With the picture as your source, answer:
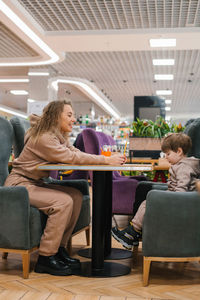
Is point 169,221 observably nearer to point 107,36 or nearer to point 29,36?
point 107,36

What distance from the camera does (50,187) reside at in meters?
2.63

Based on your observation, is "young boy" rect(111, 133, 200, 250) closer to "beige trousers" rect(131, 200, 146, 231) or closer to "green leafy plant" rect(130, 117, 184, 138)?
"beige trousers" rect(131, 200, 146, 231)

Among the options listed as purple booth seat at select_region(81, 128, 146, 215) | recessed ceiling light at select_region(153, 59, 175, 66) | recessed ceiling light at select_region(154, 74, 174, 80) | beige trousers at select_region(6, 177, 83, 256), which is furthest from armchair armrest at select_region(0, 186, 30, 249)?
recessed ceiling light at select_region(154, 74, 174, 80)

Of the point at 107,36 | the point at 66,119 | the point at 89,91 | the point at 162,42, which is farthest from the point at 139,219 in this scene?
the point at 89,91

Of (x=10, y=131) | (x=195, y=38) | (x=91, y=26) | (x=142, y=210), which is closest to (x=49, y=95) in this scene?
(x=91, y=26)

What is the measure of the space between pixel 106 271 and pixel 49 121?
103 centimetres

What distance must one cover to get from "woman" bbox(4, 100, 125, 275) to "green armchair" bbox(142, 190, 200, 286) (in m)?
0.34

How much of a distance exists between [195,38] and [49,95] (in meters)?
4.06

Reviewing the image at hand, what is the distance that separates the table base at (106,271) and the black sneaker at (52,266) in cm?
7

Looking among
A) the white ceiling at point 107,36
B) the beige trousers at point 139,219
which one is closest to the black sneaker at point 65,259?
the beige trousers at point 139,219

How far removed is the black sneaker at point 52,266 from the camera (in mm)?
2410

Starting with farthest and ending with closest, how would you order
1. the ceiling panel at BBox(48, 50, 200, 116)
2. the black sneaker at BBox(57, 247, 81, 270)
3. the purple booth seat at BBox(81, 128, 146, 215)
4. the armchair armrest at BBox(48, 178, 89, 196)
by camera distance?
1. the ceiling panel at BBox(48, 50, 200, 116)
2. the purple booth seat at BBox(81, 128, 146, 215)
3. the armchair armrest at BBox(48, 178, 89, 196)
4. the black sneaker at BBox(57, 247, 81, 270)

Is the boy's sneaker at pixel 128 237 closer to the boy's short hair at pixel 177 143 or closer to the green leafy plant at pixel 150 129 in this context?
the boy's short hair at pixel 177 143

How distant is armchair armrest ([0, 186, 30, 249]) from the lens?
2289 mm
